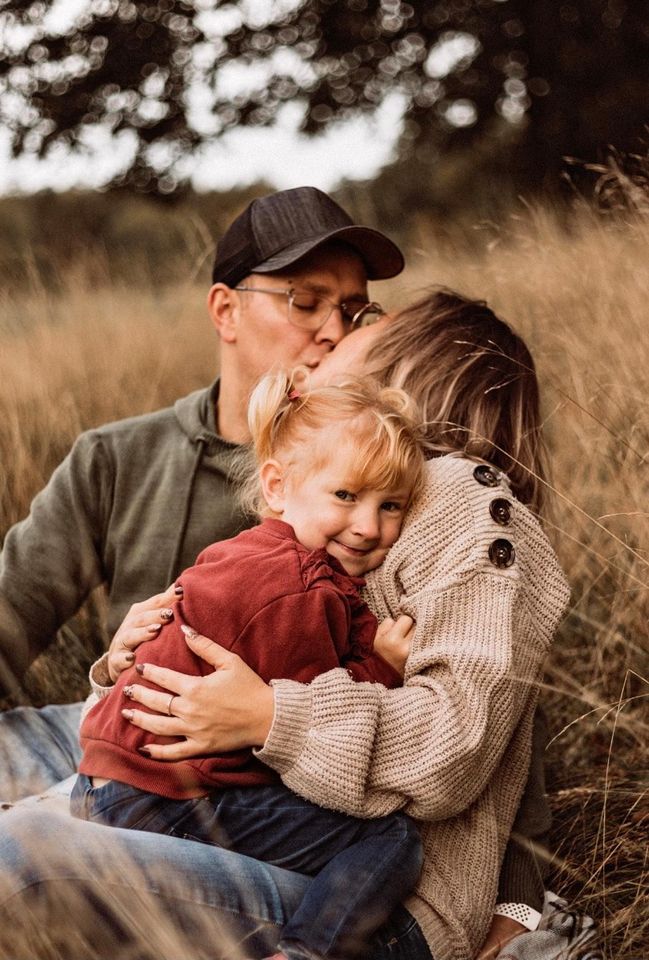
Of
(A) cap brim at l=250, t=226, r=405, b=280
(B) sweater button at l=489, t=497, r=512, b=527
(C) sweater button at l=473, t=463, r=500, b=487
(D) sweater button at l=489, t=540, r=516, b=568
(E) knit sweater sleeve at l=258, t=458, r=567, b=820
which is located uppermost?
(A) cap brim at l=250, t=226, r=405, b=280

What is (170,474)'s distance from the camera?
3.01 metres

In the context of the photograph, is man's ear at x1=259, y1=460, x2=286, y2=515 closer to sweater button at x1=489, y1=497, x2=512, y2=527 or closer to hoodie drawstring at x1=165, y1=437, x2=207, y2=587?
sweater button at x1=489, y1=497, x2=512, y2=527

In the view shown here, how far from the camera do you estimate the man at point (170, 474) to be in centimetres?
289

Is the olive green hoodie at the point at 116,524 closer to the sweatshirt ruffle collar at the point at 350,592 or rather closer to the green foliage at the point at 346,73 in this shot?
the sweatshirt ruffle collar at the point at 350,592

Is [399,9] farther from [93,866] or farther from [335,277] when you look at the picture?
[93,866]

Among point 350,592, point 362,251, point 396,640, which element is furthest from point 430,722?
point 362,251

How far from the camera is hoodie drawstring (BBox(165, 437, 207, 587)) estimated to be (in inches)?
116

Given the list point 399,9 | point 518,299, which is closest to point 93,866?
point 518,299

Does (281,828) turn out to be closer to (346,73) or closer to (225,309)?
(225,309)

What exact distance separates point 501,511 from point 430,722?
0.45 meters

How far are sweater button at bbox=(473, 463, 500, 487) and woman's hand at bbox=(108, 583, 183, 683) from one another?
65 cm

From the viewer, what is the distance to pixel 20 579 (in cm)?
287

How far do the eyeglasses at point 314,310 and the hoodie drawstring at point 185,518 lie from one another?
0.44 meters

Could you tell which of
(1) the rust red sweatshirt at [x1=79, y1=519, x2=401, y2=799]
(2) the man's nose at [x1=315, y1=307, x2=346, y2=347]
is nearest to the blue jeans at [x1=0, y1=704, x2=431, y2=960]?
(1) the rust red sweatshirt at [x1=79, y1=519, x2=401, y2=799]
